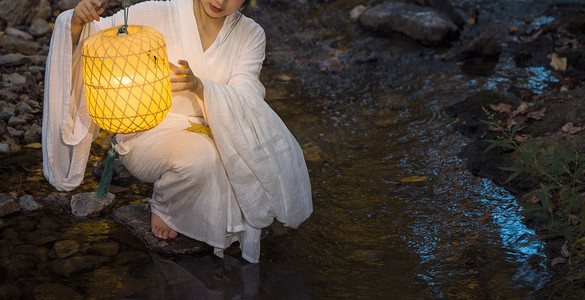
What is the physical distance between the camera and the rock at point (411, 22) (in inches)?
287

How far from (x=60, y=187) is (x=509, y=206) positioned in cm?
274

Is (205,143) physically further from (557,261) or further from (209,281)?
(557,261)

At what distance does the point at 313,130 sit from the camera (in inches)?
204

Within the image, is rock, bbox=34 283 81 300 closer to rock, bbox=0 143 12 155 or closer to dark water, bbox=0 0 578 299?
dark water, bbox=0 0 578 299

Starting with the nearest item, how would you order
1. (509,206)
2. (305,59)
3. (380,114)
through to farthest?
(509,206)
(380,114)
(305,59)

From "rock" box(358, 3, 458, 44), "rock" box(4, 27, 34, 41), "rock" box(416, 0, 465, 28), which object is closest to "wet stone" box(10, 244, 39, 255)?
"rock" box(4, 27, 34, 41)

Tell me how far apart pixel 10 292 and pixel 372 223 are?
2036mm

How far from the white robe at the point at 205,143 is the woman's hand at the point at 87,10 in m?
0.13

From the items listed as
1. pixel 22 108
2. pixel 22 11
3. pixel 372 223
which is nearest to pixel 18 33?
pixel 22 11

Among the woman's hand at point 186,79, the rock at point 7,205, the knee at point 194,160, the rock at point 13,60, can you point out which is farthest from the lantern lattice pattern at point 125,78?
the rock at point 13,60

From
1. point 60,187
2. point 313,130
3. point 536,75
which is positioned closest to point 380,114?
point 313,130

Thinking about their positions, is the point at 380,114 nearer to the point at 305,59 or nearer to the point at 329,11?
the point at 305,59

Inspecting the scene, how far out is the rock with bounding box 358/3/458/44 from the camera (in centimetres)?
729

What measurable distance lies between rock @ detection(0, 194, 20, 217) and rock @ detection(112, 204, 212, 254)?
570mm
